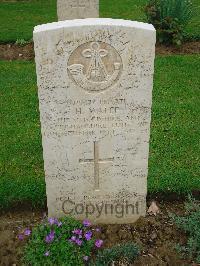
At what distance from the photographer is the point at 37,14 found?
35.9 ft

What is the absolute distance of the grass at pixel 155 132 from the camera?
15.6ft

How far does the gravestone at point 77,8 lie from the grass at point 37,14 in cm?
116

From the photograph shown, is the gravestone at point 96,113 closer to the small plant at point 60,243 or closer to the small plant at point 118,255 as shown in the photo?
the small plant at point 60,243

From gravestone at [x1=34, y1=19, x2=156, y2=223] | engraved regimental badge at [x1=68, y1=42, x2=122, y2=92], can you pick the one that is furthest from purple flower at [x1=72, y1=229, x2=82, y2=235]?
engraved regimental badge at [x1=68, y1=42, x2=122, y2=92]

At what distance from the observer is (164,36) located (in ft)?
29.0

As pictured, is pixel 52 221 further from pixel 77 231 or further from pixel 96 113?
pixel 96 113

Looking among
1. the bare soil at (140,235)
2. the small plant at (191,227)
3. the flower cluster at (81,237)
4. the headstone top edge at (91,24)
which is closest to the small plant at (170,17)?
the bare soil at (140,235)

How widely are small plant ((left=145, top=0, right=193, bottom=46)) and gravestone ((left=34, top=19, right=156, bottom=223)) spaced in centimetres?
518

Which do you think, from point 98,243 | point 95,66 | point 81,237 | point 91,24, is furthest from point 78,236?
point 91,24

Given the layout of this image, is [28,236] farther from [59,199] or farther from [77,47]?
[77,47]

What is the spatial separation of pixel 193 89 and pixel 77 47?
4016 mm

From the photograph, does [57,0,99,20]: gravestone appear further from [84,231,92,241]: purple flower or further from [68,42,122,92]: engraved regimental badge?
[84,231,92,241]: purple flower

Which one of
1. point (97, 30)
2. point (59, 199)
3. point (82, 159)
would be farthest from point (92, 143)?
point (97, 30)

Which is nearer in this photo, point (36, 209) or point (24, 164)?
point (36, 209)
